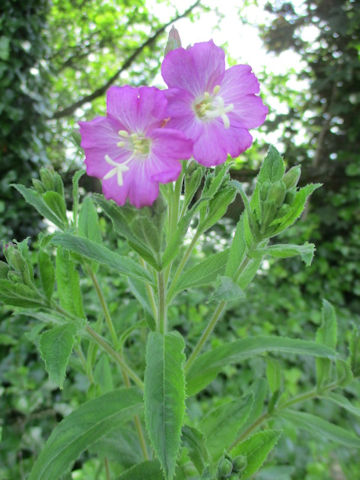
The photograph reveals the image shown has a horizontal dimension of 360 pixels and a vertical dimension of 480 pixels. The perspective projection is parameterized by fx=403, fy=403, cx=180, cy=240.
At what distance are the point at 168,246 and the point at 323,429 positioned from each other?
1.48ft

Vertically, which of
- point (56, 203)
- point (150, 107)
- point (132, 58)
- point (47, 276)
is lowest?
point (47, 276)

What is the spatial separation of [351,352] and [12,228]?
192cm

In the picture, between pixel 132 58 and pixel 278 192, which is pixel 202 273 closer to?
pixel 278 192

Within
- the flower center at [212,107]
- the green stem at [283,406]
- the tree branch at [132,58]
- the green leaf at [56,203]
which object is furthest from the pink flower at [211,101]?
the tree branch at [132,58]

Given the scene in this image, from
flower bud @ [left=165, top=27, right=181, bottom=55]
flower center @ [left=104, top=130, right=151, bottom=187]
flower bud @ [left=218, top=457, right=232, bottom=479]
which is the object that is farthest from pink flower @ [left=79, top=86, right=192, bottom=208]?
flower bud @ [left=218, top=457, right=232, bottom=479]

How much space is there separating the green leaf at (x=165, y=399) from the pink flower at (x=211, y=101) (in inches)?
9.1

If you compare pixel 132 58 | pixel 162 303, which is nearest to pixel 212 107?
pixel 162 303

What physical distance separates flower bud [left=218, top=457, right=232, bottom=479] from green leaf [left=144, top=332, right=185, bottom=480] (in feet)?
0.32

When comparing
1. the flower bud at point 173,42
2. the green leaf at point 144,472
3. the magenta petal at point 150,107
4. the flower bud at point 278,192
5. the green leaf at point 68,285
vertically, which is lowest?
the green leaf at point 144,472

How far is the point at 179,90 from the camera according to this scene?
465 millimetres

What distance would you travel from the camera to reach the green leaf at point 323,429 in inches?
25.6

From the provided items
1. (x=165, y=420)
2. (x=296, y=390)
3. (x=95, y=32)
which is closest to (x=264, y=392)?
(x=165, y=420)

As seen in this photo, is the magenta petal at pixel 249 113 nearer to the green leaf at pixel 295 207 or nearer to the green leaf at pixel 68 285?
the green leaf at pixel 295 207

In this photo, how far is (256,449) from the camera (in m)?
0.56
